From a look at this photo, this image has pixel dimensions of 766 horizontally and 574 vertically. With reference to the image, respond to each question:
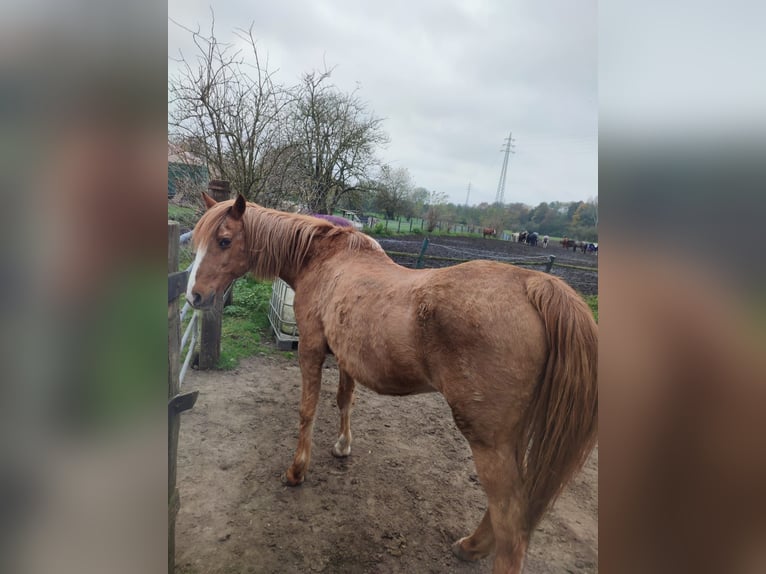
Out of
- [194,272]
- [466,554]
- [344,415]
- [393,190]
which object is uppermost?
[393,190]

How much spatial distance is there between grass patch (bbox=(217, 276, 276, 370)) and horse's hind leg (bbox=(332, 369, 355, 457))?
541mm

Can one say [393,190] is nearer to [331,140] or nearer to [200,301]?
[331,140]

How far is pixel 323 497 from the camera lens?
1535 millimetres

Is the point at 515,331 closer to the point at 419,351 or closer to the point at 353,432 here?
the point at 419,351

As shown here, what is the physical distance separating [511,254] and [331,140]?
3.02 ft

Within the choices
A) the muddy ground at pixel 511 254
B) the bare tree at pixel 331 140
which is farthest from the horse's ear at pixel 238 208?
the muddy ground at pixel 511 254

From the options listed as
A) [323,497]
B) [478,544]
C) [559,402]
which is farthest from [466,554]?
[559,402]

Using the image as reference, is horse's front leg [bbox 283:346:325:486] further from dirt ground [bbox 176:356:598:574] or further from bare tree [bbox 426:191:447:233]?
bare tree [bbox 426:191:447:233]

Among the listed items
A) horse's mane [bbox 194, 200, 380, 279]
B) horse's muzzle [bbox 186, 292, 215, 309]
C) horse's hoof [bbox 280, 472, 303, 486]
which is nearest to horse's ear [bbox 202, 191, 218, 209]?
horse's mane [bbox 194, 200, 380, 279]

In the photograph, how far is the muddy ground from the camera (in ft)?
2.70
